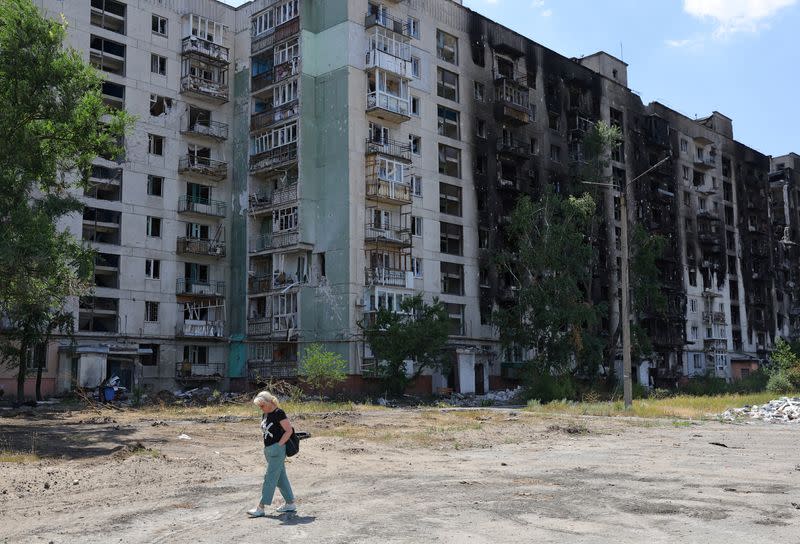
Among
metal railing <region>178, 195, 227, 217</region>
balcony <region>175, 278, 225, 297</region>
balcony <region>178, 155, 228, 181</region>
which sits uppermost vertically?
balcony <region>178, 155, 228, 181</region>

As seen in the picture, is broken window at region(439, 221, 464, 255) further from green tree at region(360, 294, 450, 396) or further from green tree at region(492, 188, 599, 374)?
green tree at region(360, 294, 450, 396)

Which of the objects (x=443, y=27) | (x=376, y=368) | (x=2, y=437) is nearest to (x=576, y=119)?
(x=443, y=27)

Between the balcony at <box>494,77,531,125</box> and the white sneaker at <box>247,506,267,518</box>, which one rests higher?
the balcony at <box>494,77,531,125</box>

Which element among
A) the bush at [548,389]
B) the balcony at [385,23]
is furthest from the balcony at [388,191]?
the bush at [548,389]

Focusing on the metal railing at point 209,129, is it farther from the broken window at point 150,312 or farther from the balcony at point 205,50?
the broken window at point 150,312

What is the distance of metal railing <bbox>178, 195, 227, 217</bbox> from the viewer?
5116cm

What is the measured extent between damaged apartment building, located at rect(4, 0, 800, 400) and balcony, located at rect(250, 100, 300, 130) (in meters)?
0.13

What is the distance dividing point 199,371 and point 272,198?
492 inches

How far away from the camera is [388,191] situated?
161ft

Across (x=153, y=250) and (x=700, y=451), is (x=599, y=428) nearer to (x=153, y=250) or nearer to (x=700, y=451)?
(x=700, y=451)

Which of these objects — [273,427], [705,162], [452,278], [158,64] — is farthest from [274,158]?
[705,162]

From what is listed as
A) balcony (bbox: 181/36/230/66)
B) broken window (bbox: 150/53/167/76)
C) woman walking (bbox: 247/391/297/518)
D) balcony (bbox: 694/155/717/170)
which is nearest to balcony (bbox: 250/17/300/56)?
balcony (bbox: 181/36/230/66)

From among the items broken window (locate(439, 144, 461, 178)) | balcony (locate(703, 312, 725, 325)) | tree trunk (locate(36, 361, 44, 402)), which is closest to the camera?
→ tree trunk (locate(36, 361, 44, 402))

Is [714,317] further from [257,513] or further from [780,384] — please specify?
[257,513]
